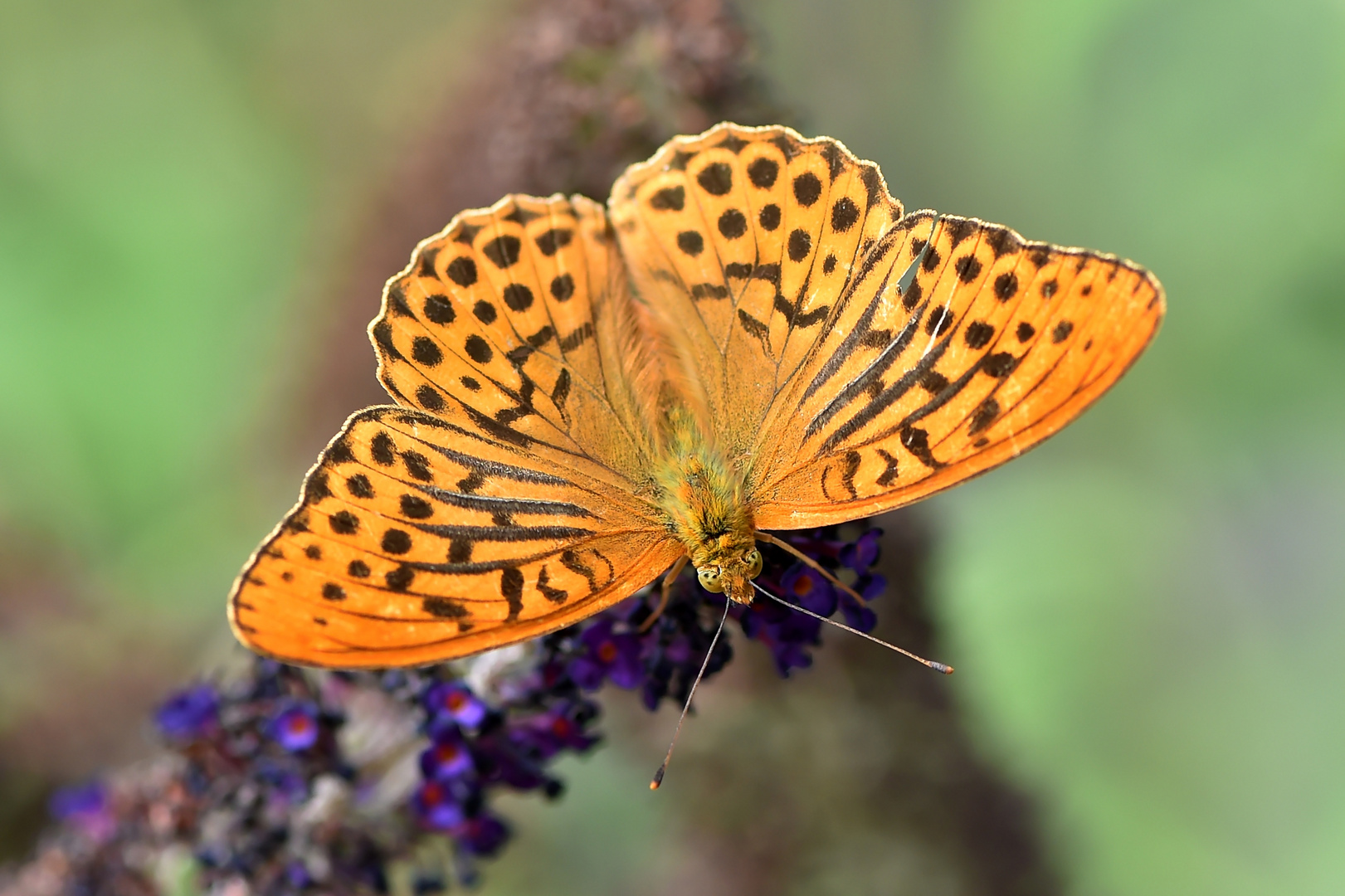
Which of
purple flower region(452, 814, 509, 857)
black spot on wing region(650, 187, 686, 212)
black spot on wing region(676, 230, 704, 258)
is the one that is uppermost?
black spot on wing region(650, 187, 686, 212)

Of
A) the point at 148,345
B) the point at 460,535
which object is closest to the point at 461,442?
the point at 460,535

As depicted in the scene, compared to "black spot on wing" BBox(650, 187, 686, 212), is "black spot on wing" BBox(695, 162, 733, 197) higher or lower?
higher

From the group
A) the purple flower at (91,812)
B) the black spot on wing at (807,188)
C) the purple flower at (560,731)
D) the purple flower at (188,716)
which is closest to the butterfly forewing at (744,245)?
the black spot on wing at (807,188)

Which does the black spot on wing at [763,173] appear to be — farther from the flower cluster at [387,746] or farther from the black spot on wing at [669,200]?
the flower cluster at [387,746]

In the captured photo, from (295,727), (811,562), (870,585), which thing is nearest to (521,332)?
(811,562)

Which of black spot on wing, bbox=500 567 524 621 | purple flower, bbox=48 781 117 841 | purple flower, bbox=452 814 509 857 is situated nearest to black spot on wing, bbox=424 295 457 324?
black spot on wing, bbox=500 567 524 621

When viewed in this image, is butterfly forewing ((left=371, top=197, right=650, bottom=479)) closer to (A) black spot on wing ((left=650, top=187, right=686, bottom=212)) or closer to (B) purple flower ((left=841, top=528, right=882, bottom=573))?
(A) black spot on wing ((left=650, top=187, right=686, bottom=212))
